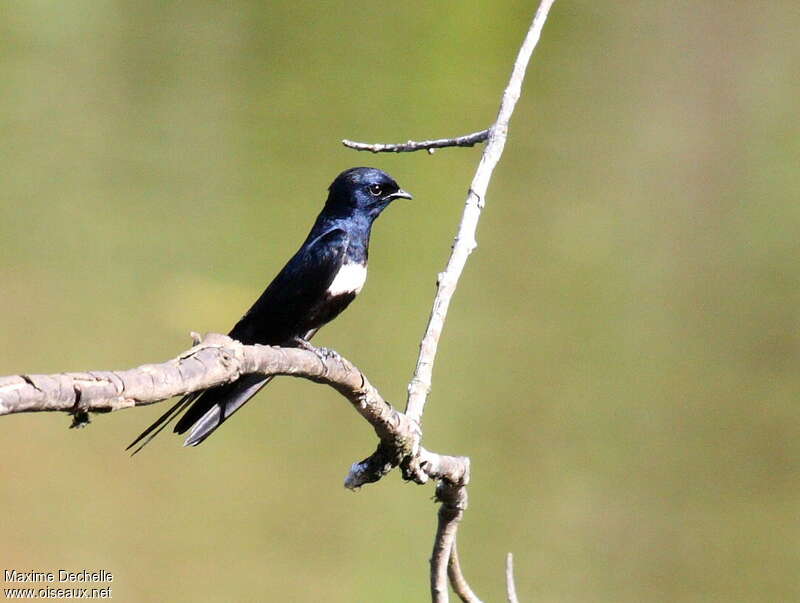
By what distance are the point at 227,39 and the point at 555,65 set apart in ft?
4.93

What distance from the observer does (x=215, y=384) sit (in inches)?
39.8

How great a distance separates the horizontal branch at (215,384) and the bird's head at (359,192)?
78cm

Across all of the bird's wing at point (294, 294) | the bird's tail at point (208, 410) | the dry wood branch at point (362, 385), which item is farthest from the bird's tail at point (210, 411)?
the dry wood branch at point (362, 385)

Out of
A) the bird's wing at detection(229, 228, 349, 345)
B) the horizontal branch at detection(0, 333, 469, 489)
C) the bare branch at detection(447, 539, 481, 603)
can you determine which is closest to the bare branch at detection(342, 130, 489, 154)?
the bird's wing at detection(229, 228, 349, 345)

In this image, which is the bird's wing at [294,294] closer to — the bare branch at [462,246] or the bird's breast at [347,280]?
the bird's breast at [347,280]

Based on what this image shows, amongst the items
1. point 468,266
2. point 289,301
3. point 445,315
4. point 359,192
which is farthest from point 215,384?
point 468,266

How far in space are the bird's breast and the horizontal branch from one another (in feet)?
1.97

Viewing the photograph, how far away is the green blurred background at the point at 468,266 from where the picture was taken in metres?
3.88

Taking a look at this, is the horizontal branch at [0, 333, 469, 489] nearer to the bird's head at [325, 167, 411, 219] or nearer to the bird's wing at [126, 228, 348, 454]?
the bird's wing at [126, 228, 348, 454]

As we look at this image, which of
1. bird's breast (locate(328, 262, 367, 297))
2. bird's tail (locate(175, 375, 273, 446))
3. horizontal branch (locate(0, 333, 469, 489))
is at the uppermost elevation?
bird's breast (locate(328, 262, 367, 297))

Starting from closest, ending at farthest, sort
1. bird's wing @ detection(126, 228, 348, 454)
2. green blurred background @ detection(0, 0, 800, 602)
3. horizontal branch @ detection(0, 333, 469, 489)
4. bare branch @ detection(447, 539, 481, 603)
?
horizontal branch @ detection(0, 333, 469, 489) < bare branch @ detection(447, 539, 481, 603) < bird's wing @ detection(126, 228, 348, 454) < green blurred background @ detection(0, 0, 800, 602)

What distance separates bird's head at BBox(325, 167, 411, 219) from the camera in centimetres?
219

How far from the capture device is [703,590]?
3834mm

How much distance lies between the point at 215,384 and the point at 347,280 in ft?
3.52
